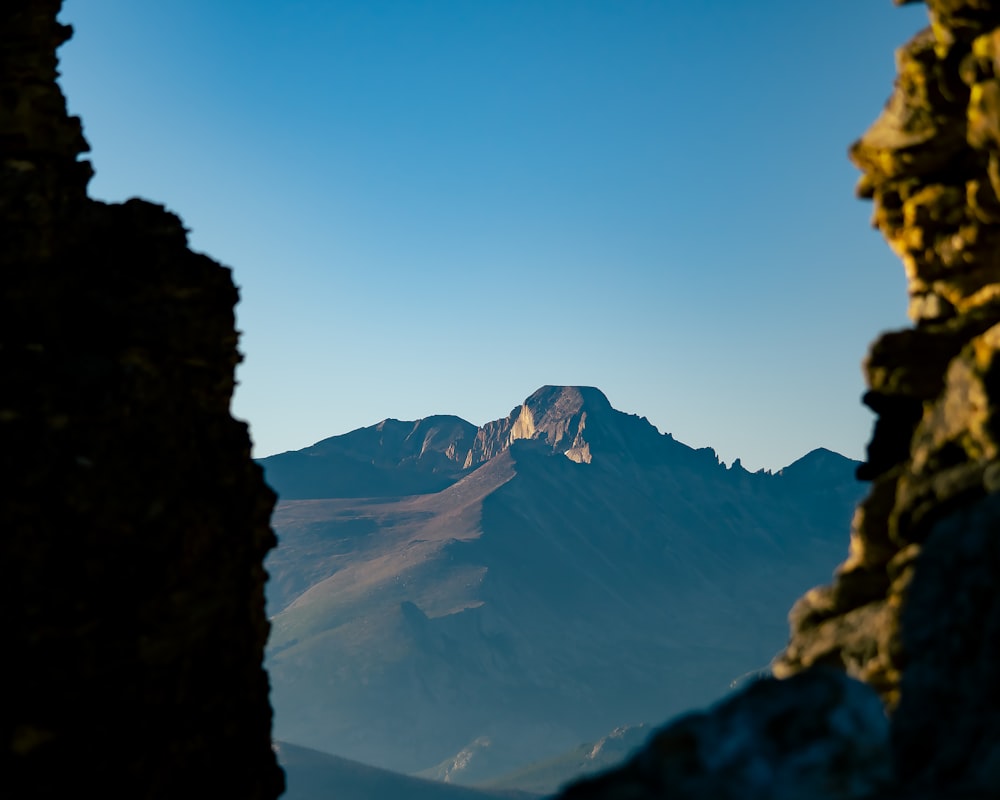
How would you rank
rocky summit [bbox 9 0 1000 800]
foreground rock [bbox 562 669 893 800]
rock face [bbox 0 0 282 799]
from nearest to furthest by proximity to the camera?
foreground rock [bbox 562 669 893 800]
rocky summit [bbox 9 0 1000 800]
rock face [bbox 0 0 282 799]

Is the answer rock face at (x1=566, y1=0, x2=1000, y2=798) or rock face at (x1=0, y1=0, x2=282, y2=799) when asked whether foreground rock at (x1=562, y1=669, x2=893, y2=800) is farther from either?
rock face at (x1=0, y1=0, x2=282, y2=799)

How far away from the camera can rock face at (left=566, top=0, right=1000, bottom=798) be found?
23625 mm

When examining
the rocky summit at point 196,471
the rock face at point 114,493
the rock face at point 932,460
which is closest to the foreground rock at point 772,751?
the rock face at point 932,460

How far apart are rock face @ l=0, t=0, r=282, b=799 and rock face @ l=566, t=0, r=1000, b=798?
23.0 meters

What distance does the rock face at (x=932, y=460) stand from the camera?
930 inches

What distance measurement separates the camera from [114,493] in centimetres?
3991

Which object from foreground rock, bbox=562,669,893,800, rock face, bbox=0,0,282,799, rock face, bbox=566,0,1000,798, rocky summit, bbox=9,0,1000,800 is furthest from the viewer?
rock face, bbox=0,0,282,799

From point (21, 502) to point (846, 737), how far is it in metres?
29.8

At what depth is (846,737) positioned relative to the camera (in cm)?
1972

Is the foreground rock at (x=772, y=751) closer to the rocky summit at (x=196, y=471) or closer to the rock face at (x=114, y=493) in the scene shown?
the rocky summit at (x=196, y=471)

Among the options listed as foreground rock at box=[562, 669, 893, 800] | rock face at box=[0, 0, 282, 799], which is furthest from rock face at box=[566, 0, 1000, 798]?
rock face at box=[0, 0, 282, 799]

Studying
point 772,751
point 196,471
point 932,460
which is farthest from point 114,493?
point 932,460

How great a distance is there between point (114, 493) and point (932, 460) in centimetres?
2894

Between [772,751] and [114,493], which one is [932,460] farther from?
[114,493]
